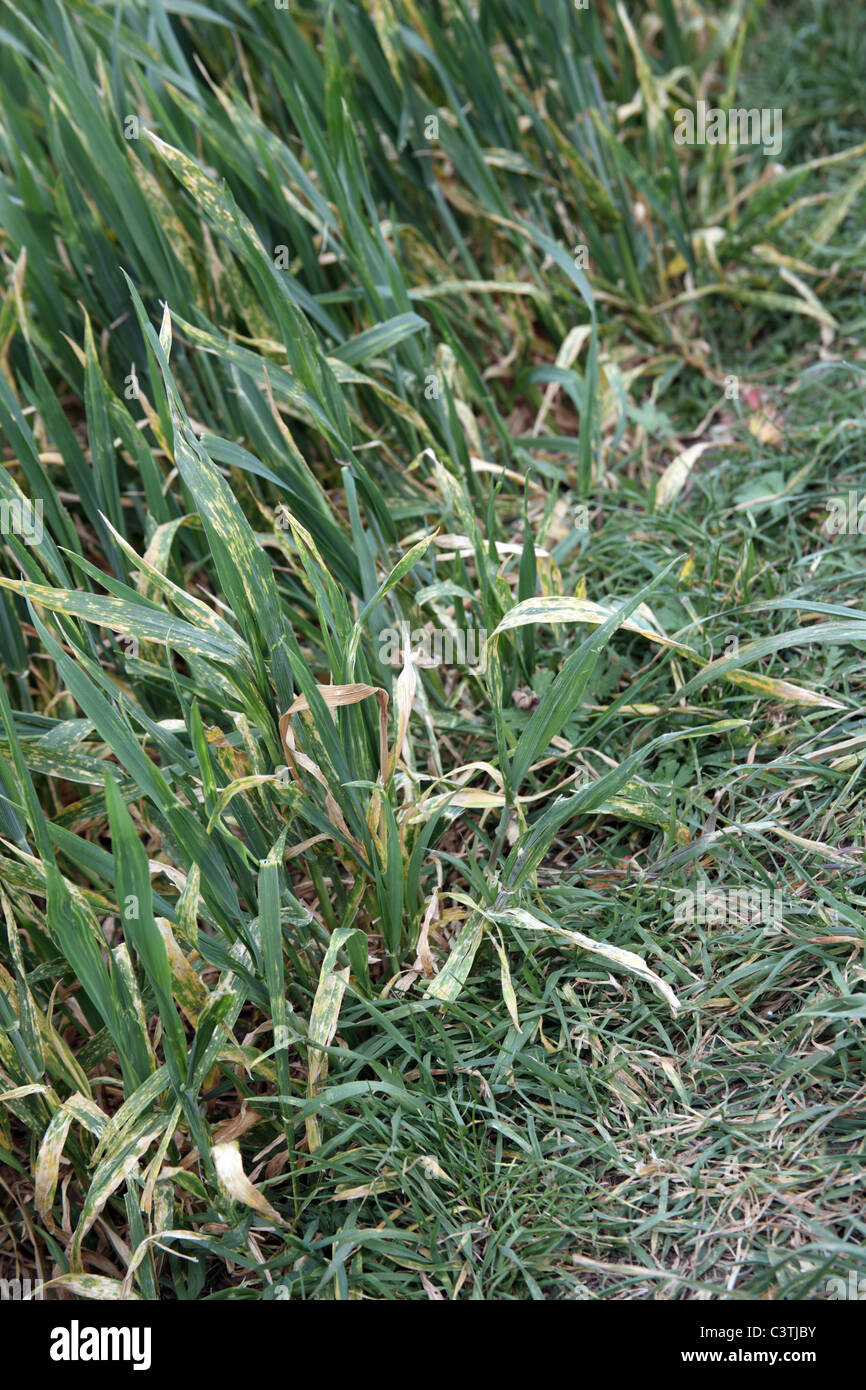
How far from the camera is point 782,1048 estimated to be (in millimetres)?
1279

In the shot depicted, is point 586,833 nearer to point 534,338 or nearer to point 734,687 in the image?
point 734,687

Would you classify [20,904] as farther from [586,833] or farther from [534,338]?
[534,338]

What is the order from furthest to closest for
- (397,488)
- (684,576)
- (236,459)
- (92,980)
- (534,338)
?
(534,338), (397,488), (684,576), (236,459), (92,980)

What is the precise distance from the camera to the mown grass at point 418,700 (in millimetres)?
1216

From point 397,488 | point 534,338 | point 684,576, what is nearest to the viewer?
point 684,576

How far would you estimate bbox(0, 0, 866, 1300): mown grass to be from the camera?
3.99ft

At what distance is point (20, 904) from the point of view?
52.9 inches

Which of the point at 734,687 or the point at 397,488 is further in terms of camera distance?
the point at 397,488

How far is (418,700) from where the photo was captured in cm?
159
